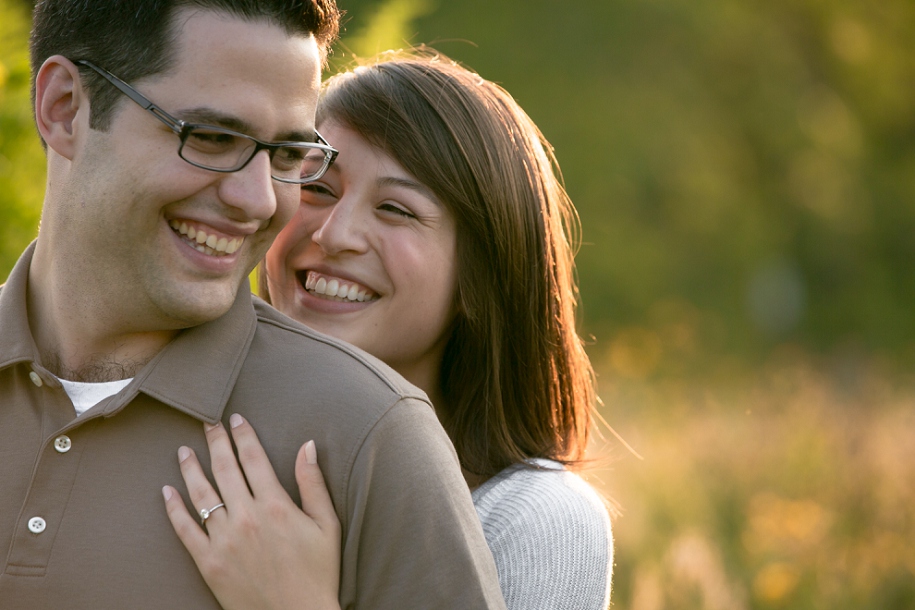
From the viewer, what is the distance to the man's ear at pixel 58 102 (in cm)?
213

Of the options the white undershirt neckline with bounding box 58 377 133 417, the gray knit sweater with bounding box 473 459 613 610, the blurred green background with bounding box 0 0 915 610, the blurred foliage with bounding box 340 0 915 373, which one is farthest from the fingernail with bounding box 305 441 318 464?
the blurred foliage with bounding box 340 0 915 373

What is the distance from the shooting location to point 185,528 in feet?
6.48

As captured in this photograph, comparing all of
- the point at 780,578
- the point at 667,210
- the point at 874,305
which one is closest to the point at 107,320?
the point at 780,578

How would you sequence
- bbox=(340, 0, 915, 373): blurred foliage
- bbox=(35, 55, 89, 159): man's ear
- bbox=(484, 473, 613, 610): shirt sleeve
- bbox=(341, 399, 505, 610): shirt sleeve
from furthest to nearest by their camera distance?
1. bbox=(340, 0, 915, 373): blurred foliage
2. bbox=(484, 473, 613, 610): shirt sleeve
3. bbox=(35, 55, 89, 159): man's ear
4. bbox=(341, 399, 505, 610): shirt sleeve

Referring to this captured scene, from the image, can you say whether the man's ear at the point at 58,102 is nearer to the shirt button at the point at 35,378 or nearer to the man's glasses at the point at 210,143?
the man's glasses at the point at 210,143

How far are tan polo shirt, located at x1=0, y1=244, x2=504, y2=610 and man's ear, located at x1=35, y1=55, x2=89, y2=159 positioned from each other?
426mm

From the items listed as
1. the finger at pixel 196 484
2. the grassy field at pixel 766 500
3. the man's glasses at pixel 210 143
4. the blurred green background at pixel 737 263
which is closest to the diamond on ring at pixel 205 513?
the finger at pixel 196 484

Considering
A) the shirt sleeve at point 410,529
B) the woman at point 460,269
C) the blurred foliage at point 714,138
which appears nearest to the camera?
the shirt sleeve at point 410,529

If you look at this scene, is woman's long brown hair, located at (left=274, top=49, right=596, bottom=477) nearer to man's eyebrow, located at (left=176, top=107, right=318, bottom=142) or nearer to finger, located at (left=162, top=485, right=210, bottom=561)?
man's eyebrow, located at (left=176, top=107, right=318, bottom=142)

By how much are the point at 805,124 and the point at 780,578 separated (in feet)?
32.0

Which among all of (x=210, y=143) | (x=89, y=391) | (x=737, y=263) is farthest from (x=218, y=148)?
(x=737, y=263)

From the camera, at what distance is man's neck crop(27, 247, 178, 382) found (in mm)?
2166

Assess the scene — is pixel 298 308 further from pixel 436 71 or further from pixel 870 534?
pixel 870 534

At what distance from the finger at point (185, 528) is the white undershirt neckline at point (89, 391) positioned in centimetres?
26
